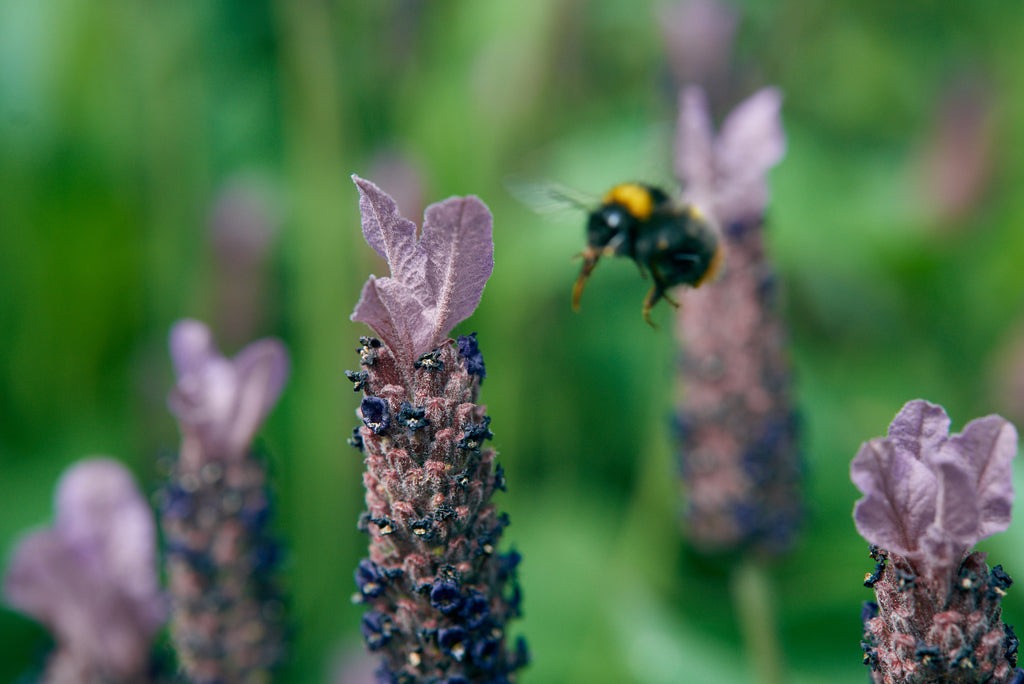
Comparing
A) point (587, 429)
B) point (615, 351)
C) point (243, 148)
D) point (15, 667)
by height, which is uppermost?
point (243, 148)

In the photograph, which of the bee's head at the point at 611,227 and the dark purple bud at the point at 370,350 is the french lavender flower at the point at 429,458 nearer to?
the dark purple bud at the point at 370,350

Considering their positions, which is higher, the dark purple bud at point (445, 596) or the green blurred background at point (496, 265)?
the green blurred background at point (496, 265)

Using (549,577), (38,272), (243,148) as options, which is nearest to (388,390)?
(549,577)

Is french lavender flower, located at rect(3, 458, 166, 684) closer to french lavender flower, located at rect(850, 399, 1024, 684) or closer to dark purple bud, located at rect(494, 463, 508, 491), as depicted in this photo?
dark purple bud, located at rect(494, 463, 508, 491)

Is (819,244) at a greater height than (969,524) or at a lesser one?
greater

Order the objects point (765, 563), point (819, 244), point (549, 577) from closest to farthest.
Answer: point (765, 563) < point (549, 577) < point (819, 244)

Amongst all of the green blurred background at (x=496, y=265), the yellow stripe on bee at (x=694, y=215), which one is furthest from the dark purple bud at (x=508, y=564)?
the green blurred background at (x=496, y=265)

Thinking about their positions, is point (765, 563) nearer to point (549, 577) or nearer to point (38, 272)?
point (549, 577)

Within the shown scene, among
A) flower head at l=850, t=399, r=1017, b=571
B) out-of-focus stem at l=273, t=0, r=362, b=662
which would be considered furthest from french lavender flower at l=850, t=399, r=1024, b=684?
out-of-focus stem at l=273, t=0, r=362, b=662

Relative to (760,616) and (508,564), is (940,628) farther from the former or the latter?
(760,616)
